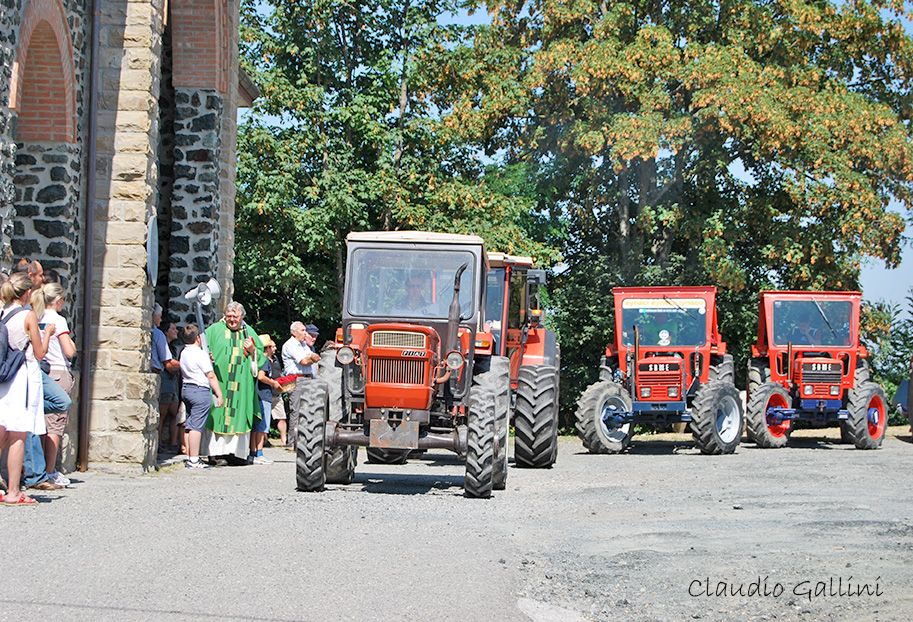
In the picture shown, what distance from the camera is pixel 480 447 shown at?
9.25 meters

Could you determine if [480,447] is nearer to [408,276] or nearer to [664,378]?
[408,276]

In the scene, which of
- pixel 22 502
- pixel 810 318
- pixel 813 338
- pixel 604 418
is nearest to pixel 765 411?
pixel 813 338

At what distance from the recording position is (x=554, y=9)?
24.1m

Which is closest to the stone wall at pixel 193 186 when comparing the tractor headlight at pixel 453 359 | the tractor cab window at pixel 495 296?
the tractor cab window at pixel 495 296

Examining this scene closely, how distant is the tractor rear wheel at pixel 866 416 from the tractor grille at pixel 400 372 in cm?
1044

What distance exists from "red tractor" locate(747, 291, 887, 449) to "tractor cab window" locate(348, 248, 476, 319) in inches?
335

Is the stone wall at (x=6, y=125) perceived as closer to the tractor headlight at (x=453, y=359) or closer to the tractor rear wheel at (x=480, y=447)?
the tractor headlight at (x=453, y=359)

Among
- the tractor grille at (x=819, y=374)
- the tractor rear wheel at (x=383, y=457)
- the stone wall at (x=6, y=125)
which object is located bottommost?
the tractor rear wheel at (x=383, y=457)

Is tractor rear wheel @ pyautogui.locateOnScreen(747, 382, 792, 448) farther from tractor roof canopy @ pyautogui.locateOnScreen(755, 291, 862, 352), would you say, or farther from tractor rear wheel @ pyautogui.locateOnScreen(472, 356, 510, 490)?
tractor rear wheel @ pyautogui.locateOnScreen(472, 356, 510, 490)

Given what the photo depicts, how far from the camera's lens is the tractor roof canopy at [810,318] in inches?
719

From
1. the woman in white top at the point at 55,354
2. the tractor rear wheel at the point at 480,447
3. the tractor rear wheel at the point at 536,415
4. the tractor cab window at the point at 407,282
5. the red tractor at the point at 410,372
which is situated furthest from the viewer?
the tractor rear wheel at the point at 536,415

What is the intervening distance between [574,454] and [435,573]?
9984 mm

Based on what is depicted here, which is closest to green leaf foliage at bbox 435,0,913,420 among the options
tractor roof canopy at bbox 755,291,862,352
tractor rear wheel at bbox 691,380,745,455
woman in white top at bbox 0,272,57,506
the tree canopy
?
the tree canopy

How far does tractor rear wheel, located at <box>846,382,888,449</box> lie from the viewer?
17594 mm
